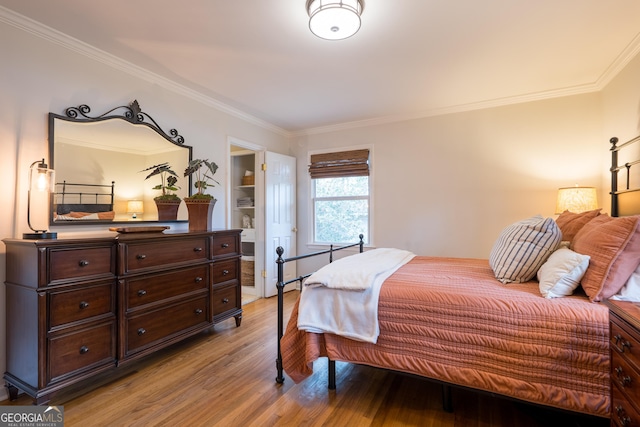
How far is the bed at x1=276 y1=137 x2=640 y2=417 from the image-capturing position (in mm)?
1337

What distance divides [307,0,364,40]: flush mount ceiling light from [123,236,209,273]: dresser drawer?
1.84 meters

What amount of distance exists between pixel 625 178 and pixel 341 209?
292 cm

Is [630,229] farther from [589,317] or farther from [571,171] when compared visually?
[571,171]

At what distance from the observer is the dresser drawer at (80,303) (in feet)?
5.78

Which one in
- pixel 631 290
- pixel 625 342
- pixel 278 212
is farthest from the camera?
pixel 278 212

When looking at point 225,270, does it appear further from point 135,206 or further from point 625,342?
point 625,342

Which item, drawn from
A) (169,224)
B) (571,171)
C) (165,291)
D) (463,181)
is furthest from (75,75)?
(571,171)

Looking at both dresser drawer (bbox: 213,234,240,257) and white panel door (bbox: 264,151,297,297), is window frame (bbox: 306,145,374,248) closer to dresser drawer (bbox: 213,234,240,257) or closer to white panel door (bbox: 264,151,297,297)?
white panel door (bbox: 264,151,297,297)

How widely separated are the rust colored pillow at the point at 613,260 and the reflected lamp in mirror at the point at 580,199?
150 cm

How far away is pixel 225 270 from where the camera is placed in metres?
2.93

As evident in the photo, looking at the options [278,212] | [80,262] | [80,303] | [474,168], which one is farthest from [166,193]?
[474,168]

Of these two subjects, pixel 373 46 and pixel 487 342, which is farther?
pixel 373 46

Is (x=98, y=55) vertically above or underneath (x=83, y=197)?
above

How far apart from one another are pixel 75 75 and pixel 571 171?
14.9ft
